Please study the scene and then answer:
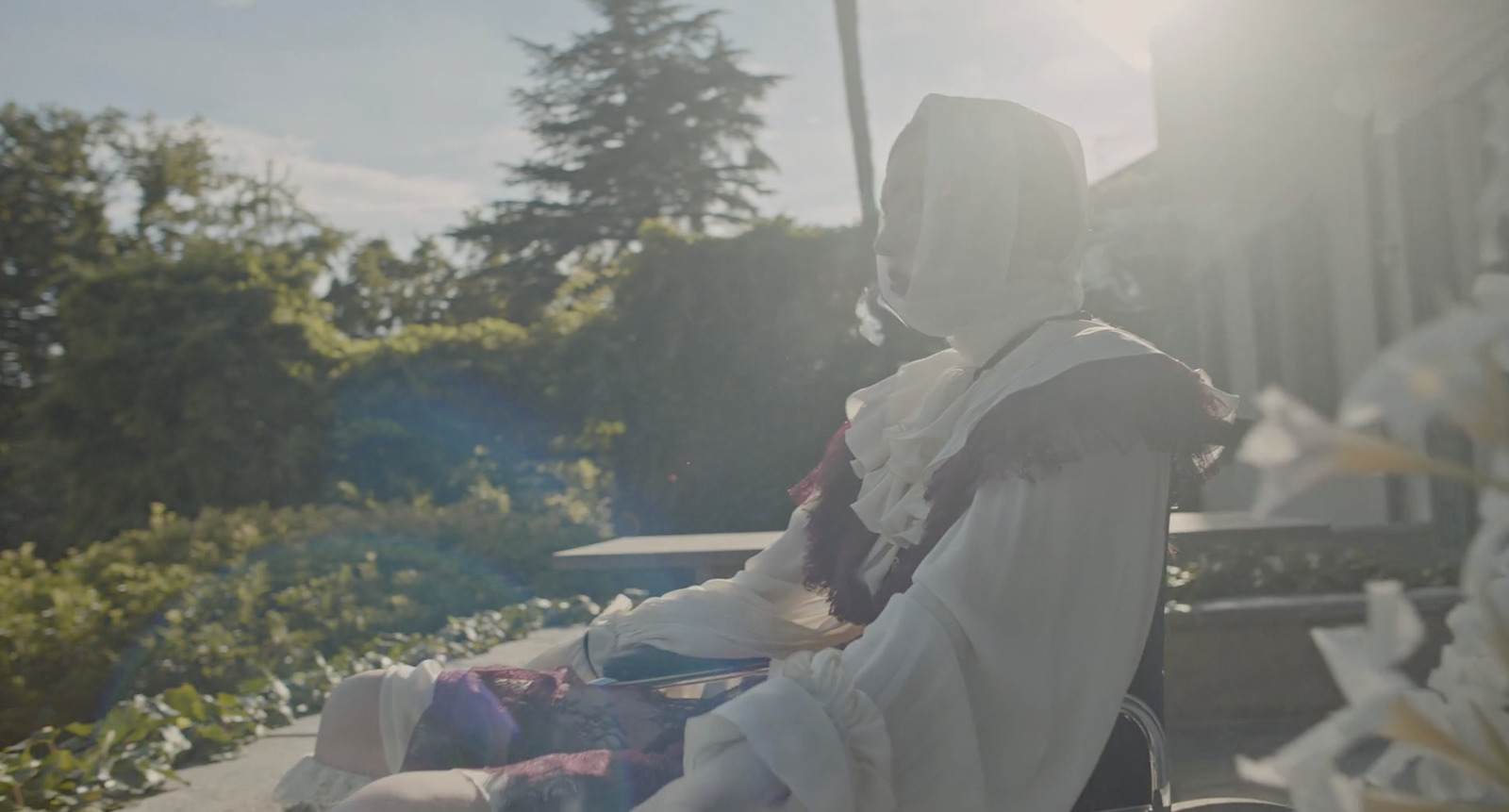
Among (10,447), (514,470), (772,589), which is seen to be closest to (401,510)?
(514,470)

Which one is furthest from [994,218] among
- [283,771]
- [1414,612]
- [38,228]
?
[38,228]

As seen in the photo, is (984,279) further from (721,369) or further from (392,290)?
(392,290)

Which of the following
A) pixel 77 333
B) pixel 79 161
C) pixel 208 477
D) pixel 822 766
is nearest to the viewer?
pixel 822 766

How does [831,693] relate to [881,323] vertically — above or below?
below

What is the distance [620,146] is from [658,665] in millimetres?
27867

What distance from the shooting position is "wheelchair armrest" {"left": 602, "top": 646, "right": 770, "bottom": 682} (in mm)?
2127

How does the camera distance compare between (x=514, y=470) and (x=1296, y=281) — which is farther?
(x=514, y=470)

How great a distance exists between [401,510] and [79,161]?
20241 mm

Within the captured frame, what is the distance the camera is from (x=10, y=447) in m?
19.9

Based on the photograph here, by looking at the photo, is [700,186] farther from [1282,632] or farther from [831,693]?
[831,693]

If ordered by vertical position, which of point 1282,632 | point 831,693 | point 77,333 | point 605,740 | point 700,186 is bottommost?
point 1282,632

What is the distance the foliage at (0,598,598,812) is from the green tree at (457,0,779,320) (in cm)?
2409

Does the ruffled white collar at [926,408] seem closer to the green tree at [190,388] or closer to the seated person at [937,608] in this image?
the seated person at [937,608]

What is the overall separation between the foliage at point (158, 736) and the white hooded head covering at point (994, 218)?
8.28ft
